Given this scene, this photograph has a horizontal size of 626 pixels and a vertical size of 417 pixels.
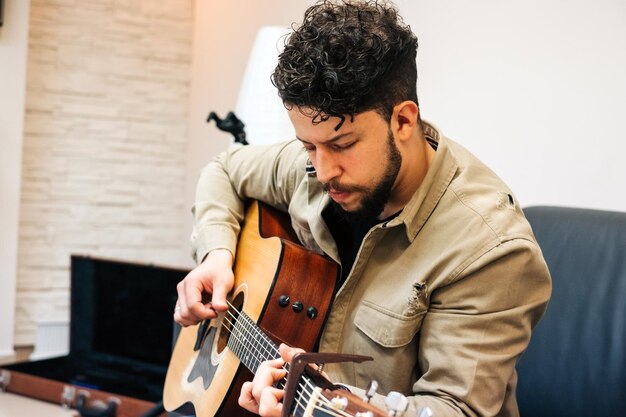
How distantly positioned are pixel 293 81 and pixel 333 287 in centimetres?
40

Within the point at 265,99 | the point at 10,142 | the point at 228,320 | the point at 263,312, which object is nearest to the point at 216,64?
the point at 10,142

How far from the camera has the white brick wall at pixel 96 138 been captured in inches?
133

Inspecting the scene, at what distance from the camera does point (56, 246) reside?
341 centimetres

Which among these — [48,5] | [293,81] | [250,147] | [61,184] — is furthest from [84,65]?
[293,81]

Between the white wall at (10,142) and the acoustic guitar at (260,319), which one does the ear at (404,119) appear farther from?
the white wall at (10,142)

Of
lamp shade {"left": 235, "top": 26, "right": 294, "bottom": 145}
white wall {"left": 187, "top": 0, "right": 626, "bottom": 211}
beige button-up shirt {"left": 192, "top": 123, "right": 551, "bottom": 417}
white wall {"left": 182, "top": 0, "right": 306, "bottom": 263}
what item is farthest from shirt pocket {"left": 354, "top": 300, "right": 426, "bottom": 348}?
white wall {"left": 182, "top": 0, "right": 306, "bottom": 263}

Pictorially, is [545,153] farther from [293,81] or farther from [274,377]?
[274,377]

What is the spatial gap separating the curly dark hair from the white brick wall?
2.37 metres

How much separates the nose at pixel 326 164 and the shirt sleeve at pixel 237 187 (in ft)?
1.32

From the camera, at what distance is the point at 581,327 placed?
1567 mm

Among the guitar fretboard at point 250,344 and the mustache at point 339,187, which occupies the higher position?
the mustache at point 339,187

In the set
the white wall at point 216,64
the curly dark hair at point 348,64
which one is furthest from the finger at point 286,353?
the white wall at point 216,64

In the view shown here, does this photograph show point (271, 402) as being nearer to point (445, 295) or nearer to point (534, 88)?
point (445, 295)

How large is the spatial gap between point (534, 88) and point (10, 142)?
7.43ft
